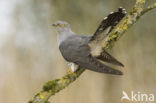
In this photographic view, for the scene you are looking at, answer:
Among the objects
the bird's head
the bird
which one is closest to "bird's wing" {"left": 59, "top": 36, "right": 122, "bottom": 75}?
the bird

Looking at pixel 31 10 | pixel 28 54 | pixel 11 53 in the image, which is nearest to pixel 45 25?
pixel 31 10

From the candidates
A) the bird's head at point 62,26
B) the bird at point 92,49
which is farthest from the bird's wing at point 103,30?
the bird's head at point 62,26

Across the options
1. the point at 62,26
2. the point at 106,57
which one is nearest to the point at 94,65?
the point at 106,57

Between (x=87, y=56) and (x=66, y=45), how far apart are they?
25 centimetres

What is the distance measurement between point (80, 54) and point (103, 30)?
0.22 meters

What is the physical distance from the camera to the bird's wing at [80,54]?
211cm

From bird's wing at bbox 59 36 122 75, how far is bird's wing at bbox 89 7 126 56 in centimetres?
5

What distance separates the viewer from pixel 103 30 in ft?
7.39

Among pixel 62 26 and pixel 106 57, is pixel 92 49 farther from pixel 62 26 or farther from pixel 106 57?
pixel 62 26

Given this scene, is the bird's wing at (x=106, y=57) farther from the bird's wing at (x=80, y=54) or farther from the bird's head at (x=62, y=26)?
the bird's head at (x=62, y=26)

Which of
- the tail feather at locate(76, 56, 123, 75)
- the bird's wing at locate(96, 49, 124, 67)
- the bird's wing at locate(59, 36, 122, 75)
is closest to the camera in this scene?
the tail feather at locate(76, 56, 123, 75)

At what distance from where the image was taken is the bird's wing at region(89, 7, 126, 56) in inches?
85.0

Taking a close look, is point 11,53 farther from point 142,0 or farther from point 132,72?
point 142,0

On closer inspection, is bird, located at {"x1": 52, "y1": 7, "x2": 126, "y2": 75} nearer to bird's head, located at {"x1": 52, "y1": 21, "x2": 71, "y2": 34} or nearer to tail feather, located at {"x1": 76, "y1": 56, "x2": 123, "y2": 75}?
tail feather, located at {"x1": 76, "y1": 56, "x2": 123, "y2": 75}
